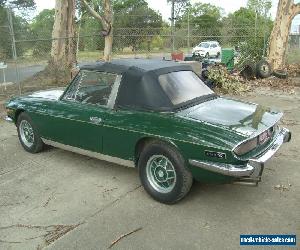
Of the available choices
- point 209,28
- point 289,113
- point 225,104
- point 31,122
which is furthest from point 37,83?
point 209,28

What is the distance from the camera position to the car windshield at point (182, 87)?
4.86 meters

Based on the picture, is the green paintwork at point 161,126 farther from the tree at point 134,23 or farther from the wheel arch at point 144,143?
the tree at point 134,23

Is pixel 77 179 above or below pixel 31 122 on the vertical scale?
below

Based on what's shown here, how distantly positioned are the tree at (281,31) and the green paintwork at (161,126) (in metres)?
10.6

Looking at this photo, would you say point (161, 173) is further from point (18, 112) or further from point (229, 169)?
point (18, 112)

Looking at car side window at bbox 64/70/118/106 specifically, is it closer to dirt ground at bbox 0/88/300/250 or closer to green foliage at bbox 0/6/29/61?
dirt ground at bbox 0/88/300/250

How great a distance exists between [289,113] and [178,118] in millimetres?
5326

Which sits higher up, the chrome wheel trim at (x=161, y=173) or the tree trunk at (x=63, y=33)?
the tree trunk at (x=63, y=33)

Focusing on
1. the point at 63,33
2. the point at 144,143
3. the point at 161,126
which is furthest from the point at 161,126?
the point at 63,33

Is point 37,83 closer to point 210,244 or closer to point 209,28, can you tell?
point 210,244

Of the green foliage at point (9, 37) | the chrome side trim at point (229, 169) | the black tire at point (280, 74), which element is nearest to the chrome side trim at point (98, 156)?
the chrome side trim at point (229, 169)

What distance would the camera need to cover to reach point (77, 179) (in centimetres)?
537

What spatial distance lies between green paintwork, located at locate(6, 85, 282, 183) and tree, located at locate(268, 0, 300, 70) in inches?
416

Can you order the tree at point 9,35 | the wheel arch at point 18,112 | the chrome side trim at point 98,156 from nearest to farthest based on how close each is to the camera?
1. the chrome side trim at point 98,156
2. the wheel arch at point 18,112
3. the tree at point 9,35
